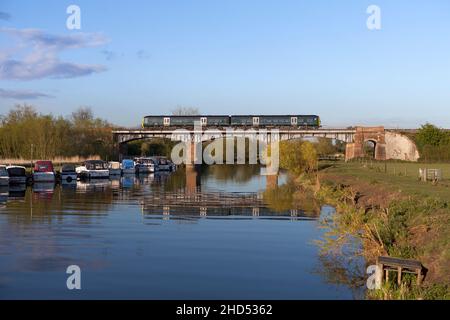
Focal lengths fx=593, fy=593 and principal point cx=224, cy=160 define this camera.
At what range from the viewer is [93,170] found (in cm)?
7381

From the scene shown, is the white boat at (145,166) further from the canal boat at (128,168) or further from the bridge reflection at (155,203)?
the bridge reflection at (155,203)

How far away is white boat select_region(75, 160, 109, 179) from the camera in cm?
7300

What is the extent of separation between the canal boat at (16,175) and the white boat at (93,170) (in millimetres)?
13176

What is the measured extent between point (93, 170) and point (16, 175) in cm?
1539

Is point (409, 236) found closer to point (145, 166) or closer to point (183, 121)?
point (145, 166)

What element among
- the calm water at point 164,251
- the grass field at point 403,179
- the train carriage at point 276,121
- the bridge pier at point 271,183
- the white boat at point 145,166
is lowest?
the calm water at point 164,251

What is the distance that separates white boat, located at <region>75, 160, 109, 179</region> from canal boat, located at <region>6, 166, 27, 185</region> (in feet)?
43.2

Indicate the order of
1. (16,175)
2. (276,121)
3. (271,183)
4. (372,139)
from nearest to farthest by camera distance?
(16,175) → (271,183) → (372,139) → (276,121)

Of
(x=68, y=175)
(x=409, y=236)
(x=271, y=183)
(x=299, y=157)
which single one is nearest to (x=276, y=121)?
(x=271, y=183)

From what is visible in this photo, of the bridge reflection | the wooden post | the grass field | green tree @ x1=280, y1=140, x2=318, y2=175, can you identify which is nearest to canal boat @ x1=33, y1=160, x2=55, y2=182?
the bridge reflection

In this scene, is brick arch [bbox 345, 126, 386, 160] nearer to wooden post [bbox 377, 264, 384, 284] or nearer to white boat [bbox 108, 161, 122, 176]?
white boat [bbox 108, 161, 122, 176]

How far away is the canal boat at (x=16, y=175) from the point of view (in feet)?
192

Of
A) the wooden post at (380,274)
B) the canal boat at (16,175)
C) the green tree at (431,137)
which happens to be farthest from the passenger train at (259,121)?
the wooden post at (380,274)
